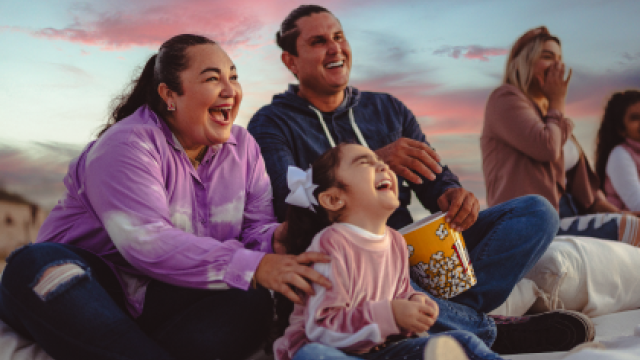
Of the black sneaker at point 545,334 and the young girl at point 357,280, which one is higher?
the young girl at point 357,280

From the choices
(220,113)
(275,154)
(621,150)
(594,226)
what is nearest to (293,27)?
(275,154)

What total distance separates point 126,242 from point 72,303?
0.19 m

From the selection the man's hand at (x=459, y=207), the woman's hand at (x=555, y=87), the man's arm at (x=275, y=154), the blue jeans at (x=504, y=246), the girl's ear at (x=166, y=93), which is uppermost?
the girl's ear at (x=166, y=93)

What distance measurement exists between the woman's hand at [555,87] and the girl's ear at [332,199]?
204cm

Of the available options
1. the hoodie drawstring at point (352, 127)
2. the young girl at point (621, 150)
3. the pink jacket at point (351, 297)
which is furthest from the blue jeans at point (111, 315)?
the young girl at point (621, 150)

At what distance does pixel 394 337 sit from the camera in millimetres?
1209

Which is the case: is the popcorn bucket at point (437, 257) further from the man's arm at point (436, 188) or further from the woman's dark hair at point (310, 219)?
the woman's dark hair at point (310, 219)

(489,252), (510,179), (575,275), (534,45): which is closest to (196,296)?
(489,252)

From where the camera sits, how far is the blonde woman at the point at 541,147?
264 centimetres

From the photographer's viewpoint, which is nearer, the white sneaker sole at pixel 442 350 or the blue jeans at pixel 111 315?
the white sneaker sole at pixel 442 350

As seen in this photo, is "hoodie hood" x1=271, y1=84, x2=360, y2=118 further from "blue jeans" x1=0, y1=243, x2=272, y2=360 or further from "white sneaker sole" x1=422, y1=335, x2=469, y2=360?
"white sneaker sole" x1=422, y1=335, x2=469, y2=360

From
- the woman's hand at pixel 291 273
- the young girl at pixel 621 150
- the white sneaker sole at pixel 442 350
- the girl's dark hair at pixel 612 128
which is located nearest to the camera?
the white sneaker sole at pixel 442 350

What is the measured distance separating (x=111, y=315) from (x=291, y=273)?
18.5 inches

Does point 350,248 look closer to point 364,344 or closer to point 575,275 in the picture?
point 364,344
